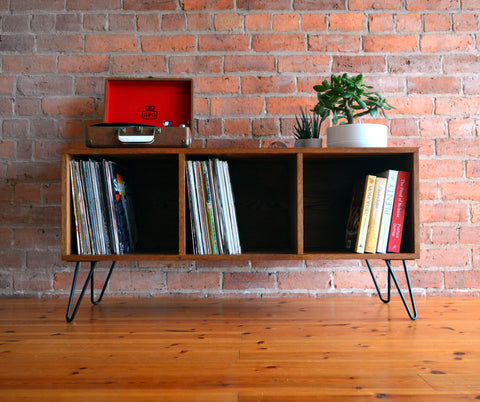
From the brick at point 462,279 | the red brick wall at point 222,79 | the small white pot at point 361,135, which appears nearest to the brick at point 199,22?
the red brick wall at point 222,79

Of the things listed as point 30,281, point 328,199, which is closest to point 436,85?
point 328,199

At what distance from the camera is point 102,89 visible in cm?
177

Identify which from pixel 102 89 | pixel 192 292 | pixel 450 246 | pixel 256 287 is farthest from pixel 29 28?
pixel 450 246

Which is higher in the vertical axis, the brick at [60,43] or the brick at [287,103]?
the brick at [60,43]

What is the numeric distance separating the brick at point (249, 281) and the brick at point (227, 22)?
1097 mm

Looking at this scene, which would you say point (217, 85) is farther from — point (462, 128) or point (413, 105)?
point (462, 128)

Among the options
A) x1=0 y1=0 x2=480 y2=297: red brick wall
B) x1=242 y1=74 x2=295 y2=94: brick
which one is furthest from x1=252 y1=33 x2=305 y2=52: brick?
x1=242 y1=74 x2=295 y2=94: brick

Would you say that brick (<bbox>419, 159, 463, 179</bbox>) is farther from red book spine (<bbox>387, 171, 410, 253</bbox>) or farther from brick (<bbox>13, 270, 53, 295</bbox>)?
brick (<bbox>13, 270, 53, 295</bbox>)

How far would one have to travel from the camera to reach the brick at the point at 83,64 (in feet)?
5.79

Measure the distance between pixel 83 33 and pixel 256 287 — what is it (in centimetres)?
137

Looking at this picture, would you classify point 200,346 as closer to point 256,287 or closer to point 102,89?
point 256,287

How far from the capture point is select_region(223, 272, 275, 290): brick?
5.75 feet

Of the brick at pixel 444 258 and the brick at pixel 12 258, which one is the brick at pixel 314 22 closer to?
the brick at pixel 444 258

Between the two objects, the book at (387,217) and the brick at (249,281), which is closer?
the book at (387,217)
